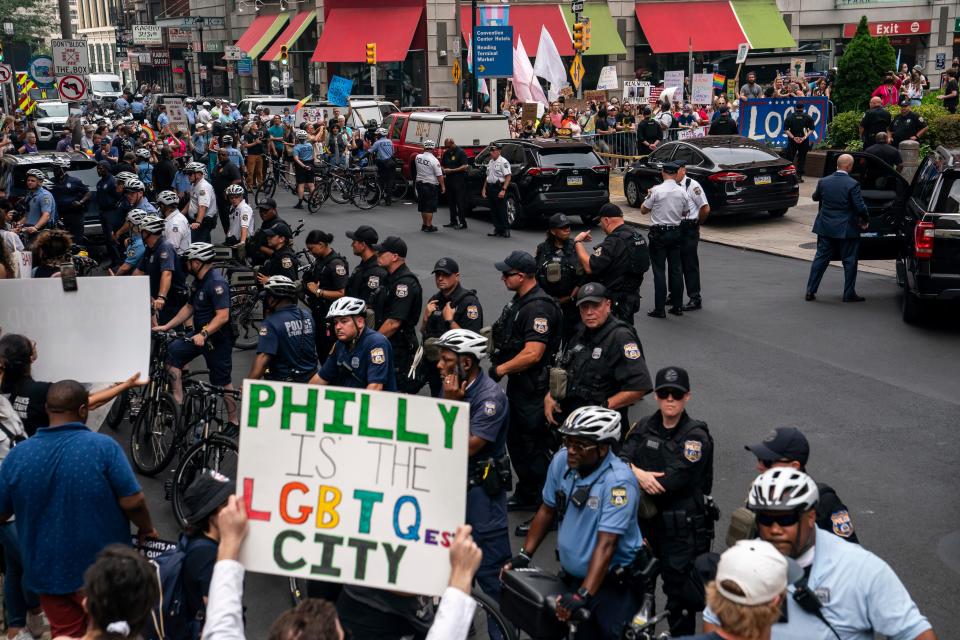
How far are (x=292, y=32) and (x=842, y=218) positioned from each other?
41.7 meters

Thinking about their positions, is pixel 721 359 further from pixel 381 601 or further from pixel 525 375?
pixel 381 601

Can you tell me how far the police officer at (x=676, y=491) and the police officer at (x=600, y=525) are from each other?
1.55 feet

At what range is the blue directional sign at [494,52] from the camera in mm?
31609

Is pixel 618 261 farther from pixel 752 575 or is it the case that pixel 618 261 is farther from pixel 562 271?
pixel 752 575

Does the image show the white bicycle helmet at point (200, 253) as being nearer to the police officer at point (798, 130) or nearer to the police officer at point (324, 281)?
the police officer at point (324, 281)

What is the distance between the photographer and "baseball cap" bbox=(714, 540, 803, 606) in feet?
11.1

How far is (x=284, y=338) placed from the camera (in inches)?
316

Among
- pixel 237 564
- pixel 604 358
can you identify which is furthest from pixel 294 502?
pixel 604 358

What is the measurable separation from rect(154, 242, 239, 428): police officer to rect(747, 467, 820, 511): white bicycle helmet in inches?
221

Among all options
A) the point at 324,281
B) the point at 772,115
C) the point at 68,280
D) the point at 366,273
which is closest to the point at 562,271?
the point at 366,273

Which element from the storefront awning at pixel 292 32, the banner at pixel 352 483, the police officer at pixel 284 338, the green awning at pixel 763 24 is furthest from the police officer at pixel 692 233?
the storefront awning at pixel 292 32

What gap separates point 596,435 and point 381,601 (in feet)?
4.03

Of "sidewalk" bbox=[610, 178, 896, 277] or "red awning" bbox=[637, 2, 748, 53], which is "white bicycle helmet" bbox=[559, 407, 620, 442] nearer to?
"sidewalk" bbox=[610, 178, 896, 277]

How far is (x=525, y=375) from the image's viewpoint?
7789 mm
